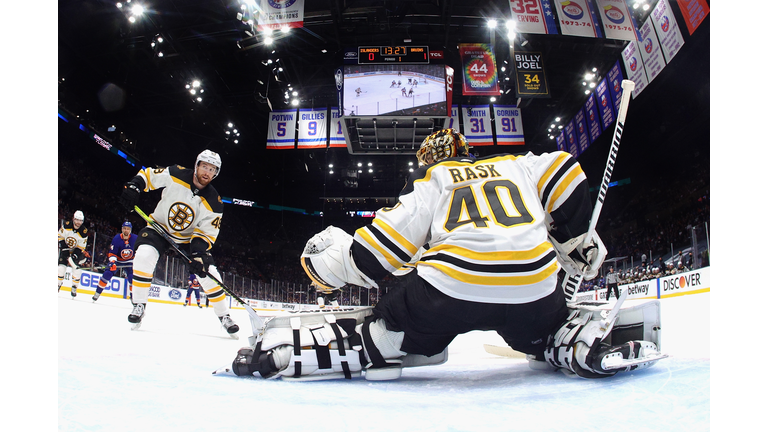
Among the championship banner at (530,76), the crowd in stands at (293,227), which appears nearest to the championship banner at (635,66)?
the championship banner at (530,76)

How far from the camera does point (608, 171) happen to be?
1.67 meters

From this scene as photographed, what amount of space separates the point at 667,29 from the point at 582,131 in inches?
154

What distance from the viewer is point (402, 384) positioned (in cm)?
138

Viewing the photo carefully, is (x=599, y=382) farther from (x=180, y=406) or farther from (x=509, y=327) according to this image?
(x=180, y=406)

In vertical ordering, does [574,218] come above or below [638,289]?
above

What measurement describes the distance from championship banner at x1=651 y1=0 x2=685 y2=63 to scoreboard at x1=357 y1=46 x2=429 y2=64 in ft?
12.4

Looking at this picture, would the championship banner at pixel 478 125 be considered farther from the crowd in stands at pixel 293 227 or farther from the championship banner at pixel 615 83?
the crowd in stands at pixel 293 227

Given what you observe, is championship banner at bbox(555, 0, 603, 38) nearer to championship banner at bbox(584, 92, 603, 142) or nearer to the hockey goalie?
championship banner at bbox(584, 92, 603, 142)

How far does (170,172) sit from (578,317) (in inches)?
130

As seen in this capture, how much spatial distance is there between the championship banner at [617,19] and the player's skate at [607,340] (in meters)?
6.17

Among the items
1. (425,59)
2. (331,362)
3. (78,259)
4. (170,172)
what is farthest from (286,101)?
(331,362)

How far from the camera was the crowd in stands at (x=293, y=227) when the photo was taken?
907 cm

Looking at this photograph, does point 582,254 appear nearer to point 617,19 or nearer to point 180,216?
point 180,216

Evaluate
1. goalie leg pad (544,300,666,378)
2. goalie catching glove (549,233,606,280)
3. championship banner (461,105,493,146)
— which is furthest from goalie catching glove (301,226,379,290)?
championship banner (461,105,493,146)
